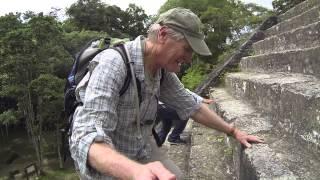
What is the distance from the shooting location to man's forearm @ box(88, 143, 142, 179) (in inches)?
58.3

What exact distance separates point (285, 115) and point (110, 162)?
4.92 feet

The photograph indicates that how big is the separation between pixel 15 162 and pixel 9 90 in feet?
14.7

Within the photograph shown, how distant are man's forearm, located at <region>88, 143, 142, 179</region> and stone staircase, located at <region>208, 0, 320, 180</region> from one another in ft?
2.69

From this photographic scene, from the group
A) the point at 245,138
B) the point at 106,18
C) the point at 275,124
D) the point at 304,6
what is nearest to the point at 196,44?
the point at 245,138

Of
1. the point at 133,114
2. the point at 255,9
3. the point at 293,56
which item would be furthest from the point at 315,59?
the point at 255,9

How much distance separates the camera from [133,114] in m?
2.08

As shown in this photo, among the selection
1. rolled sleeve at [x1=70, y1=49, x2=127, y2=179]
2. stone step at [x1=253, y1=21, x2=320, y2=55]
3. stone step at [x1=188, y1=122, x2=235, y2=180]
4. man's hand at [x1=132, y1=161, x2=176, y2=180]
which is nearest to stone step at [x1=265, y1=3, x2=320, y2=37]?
stone step at [x1=253, y1=21, x2=320, y2=55]

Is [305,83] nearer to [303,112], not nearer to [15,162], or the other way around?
[303,112]

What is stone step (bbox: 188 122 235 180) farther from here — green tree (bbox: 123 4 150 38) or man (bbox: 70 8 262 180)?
green tree (bbox: 123 4 150 38)

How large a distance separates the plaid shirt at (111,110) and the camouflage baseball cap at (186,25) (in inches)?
7.6

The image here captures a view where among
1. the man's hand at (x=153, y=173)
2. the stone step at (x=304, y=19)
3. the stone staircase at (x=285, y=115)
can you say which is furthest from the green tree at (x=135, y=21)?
the man's hand at (x=153, y=173)

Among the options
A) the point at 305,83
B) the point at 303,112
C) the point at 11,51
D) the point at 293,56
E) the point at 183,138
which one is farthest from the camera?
the point at 11,51

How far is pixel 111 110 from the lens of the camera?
1.81 meters

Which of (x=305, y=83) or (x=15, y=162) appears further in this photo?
(x=15, y=162)
